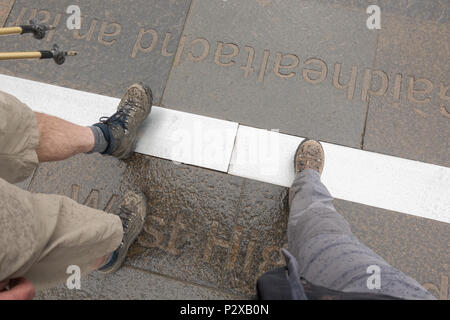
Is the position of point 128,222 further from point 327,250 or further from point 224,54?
point 224,54

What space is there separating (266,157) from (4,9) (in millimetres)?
2351

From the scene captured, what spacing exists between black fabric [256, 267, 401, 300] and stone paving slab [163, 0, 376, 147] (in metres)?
1.25

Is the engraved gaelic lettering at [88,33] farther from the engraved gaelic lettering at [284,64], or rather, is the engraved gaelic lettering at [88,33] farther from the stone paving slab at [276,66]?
the engraved gaelic lettering at [284,64]

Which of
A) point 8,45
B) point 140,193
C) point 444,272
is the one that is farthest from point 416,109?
point 8,45

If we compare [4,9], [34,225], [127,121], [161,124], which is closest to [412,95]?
[161,124]

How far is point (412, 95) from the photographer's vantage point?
2229 mm

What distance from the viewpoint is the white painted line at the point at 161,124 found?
2.18 m

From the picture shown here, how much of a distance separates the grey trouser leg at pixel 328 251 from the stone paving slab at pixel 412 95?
0.62 metres

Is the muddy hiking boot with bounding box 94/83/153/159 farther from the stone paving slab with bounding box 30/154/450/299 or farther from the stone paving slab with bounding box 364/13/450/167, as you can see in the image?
the stone paving slab with bounding box 364/13/450/167

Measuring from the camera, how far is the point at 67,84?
237cm

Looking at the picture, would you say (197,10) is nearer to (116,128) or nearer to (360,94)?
(116,128)

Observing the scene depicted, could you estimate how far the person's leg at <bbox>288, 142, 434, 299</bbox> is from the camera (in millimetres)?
1252

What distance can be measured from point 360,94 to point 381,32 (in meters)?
0.54

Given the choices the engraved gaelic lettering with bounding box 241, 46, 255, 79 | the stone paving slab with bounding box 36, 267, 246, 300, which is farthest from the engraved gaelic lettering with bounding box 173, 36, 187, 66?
the stone paving slab with bounding box 36, 267, 246, 300
